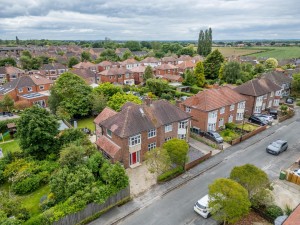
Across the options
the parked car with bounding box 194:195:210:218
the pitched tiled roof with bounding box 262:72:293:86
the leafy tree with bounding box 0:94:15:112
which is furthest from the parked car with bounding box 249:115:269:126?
the leafy tree with bounding box 0:94:15:112

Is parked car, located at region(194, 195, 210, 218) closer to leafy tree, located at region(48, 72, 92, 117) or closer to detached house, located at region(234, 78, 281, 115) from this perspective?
detached house, located at region(234, 78, 281, 115)

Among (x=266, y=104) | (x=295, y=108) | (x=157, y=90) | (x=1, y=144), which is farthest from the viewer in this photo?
(x=157, y=90)

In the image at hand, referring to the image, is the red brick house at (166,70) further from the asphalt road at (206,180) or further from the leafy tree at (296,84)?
the asphalt road at (206,180)

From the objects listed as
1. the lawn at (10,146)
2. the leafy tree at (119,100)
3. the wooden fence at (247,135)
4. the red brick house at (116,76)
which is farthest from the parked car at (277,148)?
the red brick house at (116,76)

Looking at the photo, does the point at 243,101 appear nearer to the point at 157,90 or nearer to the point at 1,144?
the point at 157,90

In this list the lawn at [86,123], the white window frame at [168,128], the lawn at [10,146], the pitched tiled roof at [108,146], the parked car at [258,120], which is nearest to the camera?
the pitched tiled roof at [108,146]

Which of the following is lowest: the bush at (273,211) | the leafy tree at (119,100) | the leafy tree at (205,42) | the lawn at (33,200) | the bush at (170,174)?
the lawn at (33,200)

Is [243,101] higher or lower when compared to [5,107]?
higher

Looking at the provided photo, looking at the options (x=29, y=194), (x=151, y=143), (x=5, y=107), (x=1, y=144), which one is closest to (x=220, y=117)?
(x=151, y=143)
